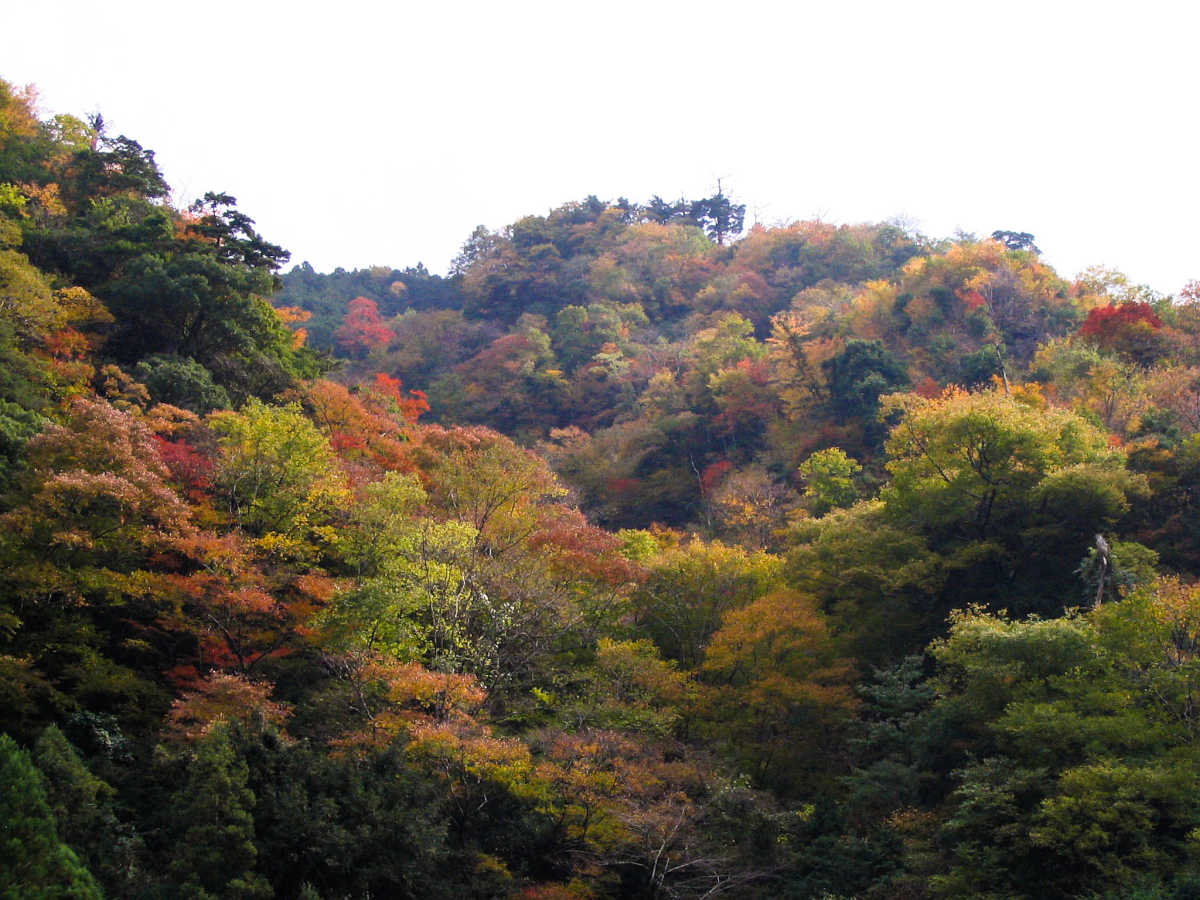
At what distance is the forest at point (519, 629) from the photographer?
1460 centimetres

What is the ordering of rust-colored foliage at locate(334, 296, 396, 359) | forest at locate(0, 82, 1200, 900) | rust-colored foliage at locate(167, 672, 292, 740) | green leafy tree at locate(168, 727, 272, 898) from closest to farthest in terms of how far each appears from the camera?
green leafy tree at locate(168, 727, 272, 898) → forest at locate(0, 82, 1200, 900) → rust-colored foliage at locate(167, 672, 292, 740) → rust-colored foliage at locate(334, 296, 396, 359)

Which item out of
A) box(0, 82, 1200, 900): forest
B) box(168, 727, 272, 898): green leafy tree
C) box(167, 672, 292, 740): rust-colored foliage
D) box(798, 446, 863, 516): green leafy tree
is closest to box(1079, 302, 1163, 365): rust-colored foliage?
box(0, 82, 1200, 900): forest

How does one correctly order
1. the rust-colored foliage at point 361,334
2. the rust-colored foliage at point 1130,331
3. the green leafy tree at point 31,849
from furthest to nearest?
1. the rust-colored foliage at point 361,334
2. the rust-colored foliage at point 1130,331
3. the green leafy tree at point 31,849

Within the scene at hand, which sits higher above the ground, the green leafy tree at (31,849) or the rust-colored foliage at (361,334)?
the rust-colored foliage at (361,334)

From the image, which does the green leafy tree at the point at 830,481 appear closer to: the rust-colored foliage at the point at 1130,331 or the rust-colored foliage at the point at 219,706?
the rust-colored foliage at the point at 1130,331

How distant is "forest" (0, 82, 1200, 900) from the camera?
47.9ft

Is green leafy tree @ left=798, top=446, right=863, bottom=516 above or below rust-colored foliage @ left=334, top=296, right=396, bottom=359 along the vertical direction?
below

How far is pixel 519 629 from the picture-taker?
20.5 m

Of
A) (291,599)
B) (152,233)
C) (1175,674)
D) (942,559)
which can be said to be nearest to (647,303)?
(152,233)

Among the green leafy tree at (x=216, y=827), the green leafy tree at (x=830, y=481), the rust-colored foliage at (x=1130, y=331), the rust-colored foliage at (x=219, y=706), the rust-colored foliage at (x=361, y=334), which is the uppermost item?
the rust-colored foliage at (x=361, y=334)

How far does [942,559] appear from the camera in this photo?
23297 millimetres

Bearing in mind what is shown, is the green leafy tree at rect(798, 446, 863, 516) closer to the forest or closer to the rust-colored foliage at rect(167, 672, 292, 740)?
the forest

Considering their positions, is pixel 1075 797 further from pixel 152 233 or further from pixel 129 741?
pixel 152 233

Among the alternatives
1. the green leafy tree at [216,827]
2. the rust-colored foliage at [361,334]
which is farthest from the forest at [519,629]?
the rust-colored foliage at [361,334]
